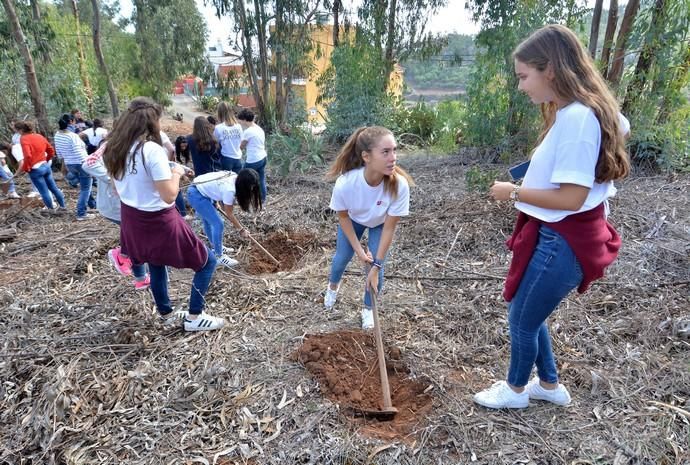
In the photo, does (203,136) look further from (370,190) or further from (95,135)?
(370,190)

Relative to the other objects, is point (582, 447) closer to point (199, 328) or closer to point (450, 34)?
point (199, 328)

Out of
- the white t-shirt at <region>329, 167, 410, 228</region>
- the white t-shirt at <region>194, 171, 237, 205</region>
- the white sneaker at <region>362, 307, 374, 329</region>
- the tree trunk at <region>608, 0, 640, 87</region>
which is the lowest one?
the white sneaker at <region>362, 307, 374, 329</region>

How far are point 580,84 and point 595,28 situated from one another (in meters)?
6.85

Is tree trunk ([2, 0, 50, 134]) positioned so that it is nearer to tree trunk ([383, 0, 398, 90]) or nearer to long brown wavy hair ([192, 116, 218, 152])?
long brown wavy hair ([192, 116, 218, 152])

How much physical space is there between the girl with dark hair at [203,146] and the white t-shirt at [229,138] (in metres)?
0.23

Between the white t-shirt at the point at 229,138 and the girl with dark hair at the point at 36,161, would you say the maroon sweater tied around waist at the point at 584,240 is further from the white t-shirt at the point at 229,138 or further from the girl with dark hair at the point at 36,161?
the girl with dark hair at the point at 36,161

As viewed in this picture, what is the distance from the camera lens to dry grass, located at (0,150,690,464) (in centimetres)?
207

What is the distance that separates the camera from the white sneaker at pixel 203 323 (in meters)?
2.92

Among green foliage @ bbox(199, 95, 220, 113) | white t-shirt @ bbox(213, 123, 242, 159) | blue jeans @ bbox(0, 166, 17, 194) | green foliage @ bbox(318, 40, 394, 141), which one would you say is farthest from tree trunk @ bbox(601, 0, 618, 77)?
green foliage @ bbox(199, 95, 220, 113)

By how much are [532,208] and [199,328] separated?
222cm

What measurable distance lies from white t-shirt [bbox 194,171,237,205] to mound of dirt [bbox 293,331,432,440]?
1.40 metres

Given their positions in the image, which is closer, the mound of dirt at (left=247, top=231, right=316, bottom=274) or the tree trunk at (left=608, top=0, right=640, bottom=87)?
the mound of dirt at (left=247, top=231, right=316, bottom=274)

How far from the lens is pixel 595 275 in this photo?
162cm

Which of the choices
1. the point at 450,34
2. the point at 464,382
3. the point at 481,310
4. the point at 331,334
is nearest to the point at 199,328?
the point at 331,334
